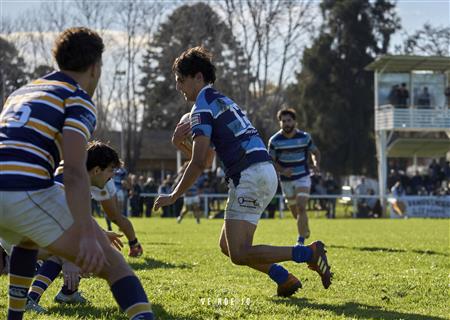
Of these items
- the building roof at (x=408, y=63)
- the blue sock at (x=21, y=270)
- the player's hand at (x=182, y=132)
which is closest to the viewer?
the blue sock at (x=21, y=270)

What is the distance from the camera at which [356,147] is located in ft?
192

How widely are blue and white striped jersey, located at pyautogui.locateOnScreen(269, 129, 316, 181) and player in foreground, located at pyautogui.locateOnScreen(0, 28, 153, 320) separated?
912 cm

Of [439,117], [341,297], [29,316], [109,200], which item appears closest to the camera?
[29,316]

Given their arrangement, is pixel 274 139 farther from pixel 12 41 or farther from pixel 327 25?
pixel 327 25

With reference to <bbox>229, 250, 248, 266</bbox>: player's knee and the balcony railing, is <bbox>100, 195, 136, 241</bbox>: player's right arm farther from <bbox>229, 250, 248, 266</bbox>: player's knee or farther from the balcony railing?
the balcony railing

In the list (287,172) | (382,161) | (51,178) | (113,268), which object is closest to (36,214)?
(51,178)

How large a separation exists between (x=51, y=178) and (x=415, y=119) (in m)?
39.0

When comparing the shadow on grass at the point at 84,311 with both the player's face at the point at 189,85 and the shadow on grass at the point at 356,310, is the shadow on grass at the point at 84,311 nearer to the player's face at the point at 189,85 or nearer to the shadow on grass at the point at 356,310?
the shadow on grass at the point at 356,310

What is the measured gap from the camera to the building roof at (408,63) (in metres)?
41.3

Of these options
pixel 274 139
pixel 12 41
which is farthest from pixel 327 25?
pixel 274 139

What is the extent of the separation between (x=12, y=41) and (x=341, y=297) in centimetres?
3370

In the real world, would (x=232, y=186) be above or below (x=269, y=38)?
below

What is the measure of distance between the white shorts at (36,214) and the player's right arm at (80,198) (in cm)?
15

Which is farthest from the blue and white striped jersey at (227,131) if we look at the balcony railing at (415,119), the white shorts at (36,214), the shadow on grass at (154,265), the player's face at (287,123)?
the balcony railing at (415,119)
